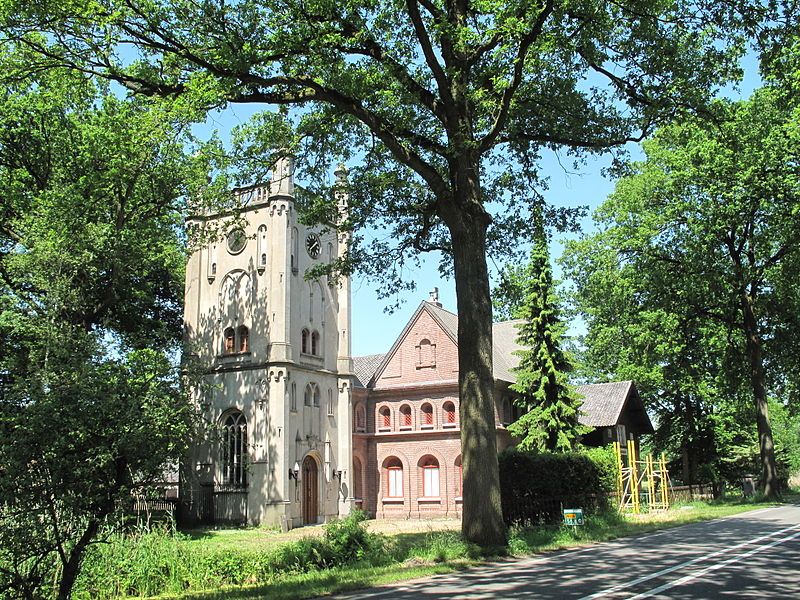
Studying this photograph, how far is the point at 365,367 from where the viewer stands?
49062 mm

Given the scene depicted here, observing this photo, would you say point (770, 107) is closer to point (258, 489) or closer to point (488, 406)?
point (488, 406)

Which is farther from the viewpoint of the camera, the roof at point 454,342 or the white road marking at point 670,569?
the roof at point 454,342

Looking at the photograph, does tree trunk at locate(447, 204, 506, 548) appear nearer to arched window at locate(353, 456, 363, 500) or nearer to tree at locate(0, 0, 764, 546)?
tree at locate(0, 0, 764, 546)

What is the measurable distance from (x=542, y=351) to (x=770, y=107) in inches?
560

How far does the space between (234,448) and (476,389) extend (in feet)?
74.9

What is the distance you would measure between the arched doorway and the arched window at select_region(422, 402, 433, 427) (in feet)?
30.6

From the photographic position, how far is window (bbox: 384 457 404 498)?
142 feet

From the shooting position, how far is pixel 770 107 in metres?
28.7

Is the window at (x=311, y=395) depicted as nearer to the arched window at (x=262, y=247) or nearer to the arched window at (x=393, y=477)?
the arched window at (x=262, y=247)

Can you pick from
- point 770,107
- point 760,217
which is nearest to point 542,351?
point 760,217

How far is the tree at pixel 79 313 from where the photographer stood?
8.80 m

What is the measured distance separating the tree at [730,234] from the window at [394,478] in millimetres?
17928

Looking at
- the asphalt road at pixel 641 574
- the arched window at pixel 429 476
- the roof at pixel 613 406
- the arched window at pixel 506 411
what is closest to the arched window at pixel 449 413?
the arched window at pixel 429 476

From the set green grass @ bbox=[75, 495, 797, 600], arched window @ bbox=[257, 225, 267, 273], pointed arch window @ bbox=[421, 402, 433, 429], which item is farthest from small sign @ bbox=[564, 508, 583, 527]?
pointed arch window @ bbox=[421, 402, 433, 429]
